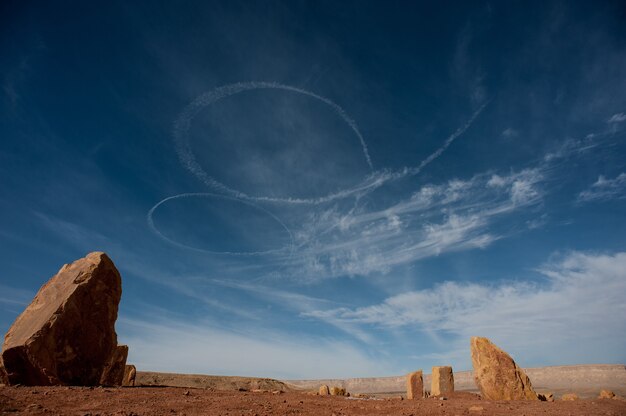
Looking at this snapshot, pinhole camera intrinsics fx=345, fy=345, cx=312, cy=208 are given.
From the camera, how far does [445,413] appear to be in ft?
34.5

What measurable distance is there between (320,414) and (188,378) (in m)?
54.7

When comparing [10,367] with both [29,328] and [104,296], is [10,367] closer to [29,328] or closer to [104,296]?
[29,328]

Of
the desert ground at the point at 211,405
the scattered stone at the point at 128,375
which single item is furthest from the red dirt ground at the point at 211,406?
the scattered stone at the point at 128,375

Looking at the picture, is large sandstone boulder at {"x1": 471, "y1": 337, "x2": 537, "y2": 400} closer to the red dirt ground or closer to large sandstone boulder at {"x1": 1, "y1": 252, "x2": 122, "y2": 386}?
the red dirt ground

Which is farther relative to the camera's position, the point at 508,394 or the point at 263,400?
the point at 508,394

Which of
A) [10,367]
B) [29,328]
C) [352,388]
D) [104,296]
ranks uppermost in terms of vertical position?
[104,296]

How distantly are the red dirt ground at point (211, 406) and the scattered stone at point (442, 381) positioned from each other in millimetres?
5120

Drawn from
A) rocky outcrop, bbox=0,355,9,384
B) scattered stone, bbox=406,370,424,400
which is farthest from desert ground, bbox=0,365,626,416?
scattered stone, bbox=406,370,424,400

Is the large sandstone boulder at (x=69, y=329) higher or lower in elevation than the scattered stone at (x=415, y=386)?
higher

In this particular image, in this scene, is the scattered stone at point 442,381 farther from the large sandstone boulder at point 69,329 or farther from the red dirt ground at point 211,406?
the large sandstone boulder at point 69,329

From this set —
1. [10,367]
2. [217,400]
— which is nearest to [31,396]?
[10,367]

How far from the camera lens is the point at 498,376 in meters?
16.5

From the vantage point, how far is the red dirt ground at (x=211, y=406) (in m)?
8.46

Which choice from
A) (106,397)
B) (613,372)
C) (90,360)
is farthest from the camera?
(613,372)
